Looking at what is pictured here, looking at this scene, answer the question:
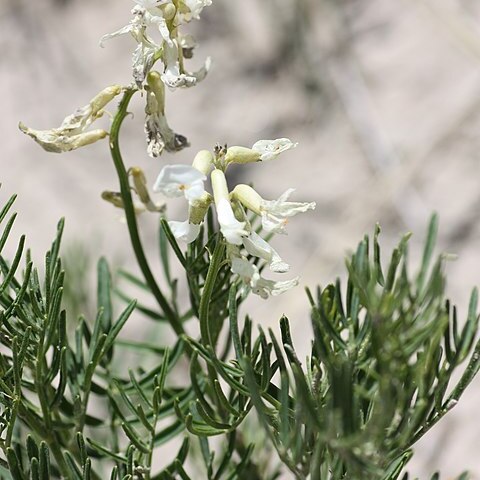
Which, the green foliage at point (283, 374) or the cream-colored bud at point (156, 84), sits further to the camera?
the cream-colored bud at point (156, 84)

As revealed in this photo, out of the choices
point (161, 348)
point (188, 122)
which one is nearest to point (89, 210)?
point (188, 122)

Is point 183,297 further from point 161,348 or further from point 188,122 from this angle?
point 161,348

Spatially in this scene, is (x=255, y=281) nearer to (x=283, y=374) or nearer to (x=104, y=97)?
(x=283, y=374)

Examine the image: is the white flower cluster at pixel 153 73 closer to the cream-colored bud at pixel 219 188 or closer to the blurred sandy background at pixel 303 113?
the cream-colored bud at pixel 219 188

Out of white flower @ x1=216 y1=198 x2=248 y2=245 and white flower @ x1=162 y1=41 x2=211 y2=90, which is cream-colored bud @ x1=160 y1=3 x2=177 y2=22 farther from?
white flower @ x1=216 y1=198 x2=248 y2=245

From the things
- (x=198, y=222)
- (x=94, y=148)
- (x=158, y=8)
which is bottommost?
(x=198, y=222)

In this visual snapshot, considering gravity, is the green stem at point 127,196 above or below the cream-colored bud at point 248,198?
above

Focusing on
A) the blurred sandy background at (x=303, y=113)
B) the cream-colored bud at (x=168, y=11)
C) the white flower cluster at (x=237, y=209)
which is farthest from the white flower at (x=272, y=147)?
the blurred sandy background at (x=303, y=113)
